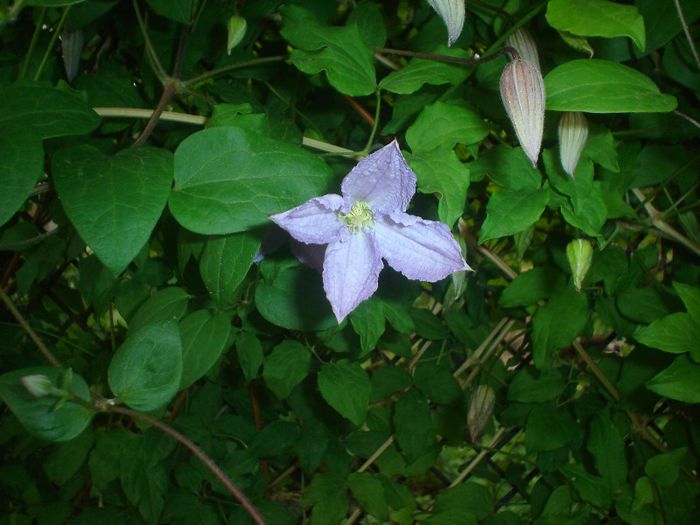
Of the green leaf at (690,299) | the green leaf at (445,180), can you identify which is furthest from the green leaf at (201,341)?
the green leaf at (690,299)

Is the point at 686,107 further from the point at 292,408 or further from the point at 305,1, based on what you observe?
the point at 292,408

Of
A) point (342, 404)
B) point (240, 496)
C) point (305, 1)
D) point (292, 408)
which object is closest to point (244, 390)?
point (292, 408)

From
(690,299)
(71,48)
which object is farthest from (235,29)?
(690,299)

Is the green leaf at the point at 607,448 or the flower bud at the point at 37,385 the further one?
the green leaf at the point at 607,448

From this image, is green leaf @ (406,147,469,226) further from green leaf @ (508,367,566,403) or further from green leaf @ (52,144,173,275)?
green leaf @ (508,367,566,403)

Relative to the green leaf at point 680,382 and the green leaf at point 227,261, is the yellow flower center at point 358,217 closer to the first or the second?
the green leaf at point 227,261

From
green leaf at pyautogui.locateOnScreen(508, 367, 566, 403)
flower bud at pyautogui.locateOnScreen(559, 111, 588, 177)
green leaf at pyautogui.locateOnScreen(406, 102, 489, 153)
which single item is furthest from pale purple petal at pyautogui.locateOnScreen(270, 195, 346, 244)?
green leaf at pyautogui.locateOnScreen(508, 367, 566, 403)

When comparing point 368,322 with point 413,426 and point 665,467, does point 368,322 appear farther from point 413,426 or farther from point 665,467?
point 665,467
